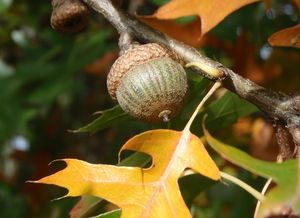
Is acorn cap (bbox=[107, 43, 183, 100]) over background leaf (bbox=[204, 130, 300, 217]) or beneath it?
over

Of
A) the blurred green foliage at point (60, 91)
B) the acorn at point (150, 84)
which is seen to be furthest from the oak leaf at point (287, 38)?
the blurred green foliage at point (60, 91)

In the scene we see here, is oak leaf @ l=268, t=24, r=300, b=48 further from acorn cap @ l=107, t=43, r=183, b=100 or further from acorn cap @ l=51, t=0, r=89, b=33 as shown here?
acorn cap @ l=51, t=0, r=89, b=33

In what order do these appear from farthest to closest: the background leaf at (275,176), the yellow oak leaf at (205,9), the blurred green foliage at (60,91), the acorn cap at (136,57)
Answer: the blurred green foliage at (60,91) < the yellow oak leaf at (205,9) < the acorn cap at (136,57) < the background leaf at (275,176)

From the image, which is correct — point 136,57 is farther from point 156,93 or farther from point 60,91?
point 60,91

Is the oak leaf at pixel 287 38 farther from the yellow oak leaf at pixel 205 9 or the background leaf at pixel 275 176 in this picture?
the background leaf at pixel 275 176

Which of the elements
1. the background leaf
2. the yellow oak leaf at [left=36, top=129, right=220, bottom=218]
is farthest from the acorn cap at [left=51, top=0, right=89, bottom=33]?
the background leaf

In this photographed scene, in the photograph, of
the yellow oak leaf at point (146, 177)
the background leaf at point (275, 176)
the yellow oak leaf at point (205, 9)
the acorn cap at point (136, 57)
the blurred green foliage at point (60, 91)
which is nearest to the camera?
the background leaf at point (275, 176)

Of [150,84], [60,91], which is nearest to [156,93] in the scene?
[150,84]
